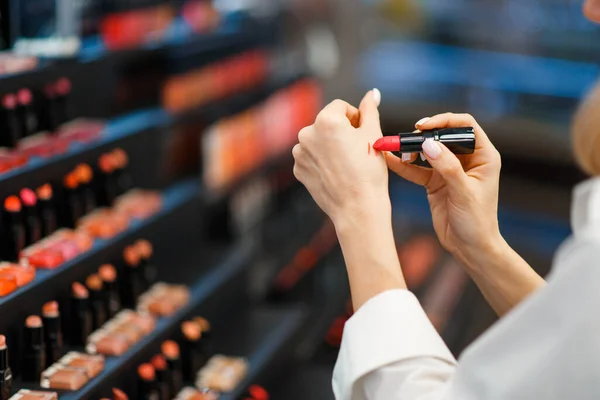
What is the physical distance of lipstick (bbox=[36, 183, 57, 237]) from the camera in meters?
1.59

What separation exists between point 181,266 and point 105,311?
520mm

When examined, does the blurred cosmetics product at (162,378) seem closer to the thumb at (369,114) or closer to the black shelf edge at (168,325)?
the black shelf edge at (168,325)

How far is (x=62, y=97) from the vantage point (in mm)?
1784

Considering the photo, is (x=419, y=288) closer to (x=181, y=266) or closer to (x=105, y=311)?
(x=181, y=266)

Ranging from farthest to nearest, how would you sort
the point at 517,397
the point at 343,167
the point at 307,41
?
1. the point at 307,41
2. the point at 343,167
3. the point at 517,397

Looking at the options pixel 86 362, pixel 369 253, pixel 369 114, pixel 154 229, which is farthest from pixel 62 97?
pixel 369 253

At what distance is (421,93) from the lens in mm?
4809

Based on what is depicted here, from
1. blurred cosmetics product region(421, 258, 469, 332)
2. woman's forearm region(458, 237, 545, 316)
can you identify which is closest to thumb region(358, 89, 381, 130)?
woman's forearm region(458, 237, 545, 316)

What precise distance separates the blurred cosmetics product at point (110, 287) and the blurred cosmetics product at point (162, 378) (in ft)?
0.41

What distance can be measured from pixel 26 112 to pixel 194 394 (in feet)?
2.14

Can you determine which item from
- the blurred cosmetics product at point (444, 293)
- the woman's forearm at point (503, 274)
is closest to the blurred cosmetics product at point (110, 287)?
the woman's forearm at point (503, 274)

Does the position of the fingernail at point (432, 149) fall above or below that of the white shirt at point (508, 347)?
above

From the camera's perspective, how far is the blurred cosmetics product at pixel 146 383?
5.39ft

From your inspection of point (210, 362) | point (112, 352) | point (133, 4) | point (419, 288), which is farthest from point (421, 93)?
point (112, 352)
